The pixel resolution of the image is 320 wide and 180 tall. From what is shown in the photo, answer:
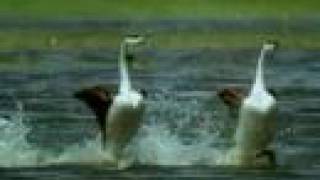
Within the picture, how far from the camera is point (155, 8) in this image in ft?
126

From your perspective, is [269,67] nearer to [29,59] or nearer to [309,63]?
[309,63]

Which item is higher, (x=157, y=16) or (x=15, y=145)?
(x=157, y=16)

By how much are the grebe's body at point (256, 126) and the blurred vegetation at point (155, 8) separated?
21.1 meters

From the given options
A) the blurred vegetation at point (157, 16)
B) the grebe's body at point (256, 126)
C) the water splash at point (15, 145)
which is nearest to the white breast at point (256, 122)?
the grebe's body at point (256, 126)

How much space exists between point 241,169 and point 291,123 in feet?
12.1

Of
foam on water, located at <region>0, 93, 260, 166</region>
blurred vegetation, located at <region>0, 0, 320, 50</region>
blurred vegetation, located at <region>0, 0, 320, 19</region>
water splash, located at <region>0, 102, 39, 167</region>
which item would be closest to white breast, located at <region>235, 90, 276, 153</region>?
foam on water, located at <region>0, 93, 260, 166</region>

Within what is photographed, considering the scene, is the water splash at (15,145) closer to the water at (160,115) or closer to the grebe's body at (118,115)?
the water at (160,115)

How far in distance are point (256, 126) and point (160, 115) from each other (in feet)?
13.0

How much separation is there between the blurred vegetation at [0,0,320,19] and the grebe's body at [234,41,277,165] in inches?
829

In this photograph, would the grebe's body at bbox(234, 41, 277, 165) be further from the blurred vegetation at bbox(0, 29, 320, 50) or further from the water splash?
the blurred vegetation at bbox(0, 29, 320, 50)

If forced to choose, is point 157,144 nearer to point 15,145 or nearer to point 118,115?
point 118,115

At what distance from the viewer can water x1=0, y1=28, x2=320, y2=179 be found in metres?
14.7

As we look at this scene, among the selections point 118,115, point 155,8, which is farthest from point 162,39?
point 118,115

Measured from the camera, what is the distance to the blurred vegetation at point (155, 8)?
1451 inches
